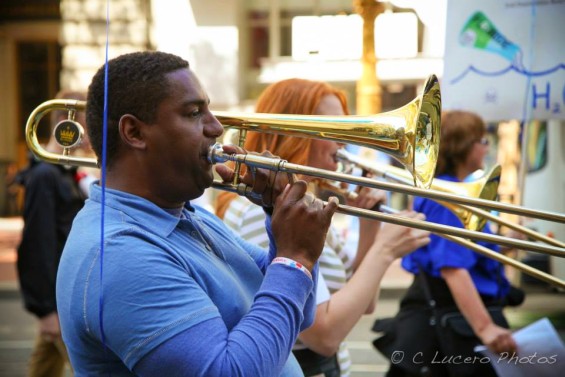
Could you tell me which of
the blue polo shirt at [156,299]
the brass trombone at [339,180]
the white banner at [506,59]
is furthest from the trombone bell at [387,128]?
the white banner at [506,59]

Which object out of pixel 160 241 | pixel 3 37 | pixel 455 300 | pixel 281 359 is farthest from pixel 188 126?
pixel 3 37

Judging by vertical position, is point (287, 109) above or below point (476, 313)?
above

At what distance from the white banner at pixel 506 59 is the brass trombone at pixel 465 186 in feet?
3.09

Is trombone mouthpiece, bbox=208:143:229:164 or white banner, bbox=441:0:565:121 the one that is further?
white banner, bbox=441:0:565:121

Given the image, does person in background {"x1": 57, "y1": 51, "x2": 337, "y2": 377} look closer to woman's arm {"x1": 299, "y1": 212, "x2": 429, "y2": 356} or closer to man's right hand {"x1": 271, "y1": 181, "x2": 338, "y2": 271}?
man's right hand {"x1": 271, "y1": 181, "x2": 338, "y2": 271}

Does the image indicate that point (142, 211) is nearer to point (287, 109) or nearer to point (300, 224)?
point (300, 224)

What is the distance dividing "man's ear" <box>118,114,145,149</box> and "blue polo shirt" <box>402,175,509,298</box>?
1.83m

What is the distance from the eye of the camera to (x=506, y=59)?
4.05 metres

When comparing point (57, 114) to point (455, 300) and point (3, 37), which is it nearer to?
point (455, 300)

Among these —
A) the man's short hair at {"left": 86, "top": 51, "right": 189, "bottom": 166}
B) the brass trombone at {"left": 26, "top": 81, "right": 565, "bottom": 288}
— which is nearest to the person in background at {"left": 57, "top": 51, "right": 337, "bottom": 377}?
the man's short hair at {"left": 86, "top": 51, "right": 189, "bottom": 166}

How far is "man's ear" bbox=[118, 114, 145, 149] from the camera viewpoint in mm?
1716

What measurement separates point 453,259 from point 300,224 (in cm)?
171

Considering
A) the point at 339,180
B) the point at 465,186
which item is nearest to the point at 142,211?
the point at 339,180

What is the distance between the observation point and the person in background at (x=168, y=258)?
4.97ft
